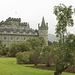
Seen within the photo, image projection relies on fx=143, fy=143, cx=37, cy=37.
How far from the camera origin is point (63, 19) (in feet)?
47.0

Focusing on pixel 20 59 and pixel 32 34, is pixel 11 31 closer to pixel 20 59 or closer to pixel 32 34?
pixel 32 34

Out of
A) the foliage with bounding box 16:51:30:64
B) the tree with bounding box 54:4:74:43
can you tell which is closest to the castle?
the foliage with bounding box 16:51:30:64

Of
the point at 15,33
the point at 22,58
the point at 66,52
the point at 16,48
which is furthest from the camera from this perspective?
the point at 15,33

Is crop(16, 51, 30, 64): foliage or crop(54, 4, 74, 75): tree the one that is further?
crop(16, 51, 30, 64): foliage

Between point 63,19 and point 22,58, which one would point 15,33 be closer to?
point 22,58

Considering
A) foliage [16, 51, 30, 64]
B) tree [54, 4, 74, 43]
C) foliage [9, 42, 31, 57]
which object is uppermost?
tree [54, 4, 74, 43]

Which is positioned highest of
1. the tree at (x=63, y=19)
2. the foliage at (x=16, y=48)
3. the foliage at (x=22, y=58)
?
the tree at (x=63, y=19)

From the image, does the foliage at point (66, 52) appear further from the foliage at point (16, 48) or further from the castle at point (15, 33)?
the castle at point (15, 33)

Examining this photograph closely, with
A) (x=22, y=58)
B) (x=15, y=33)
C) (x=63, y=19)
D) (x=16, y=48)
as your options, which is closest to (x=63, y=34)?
(x=63, y=19)

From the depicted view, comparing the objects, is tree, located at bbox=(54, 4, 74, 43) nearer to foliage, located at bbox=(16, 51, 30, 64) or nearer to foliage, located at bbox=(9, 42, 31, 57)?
foliage, located at bbox=(16, 51, 30, 64)

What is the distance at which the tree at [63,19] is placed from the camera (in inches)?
559

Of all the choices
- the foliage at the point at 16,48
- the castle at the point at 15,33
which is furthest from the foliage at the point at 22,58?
the castle at the point at 15,33

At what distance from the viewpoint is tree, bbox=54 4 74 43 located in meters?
14.2

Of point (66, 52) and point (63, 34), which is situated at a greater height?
point (63, 34)
